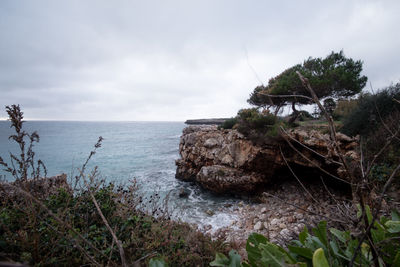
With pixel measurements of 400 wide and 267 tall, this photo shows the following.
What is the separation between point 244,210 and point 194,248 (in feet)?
17.5

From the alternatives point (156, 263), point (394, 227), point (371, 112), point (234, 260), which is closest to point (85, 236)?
point (156, 263)

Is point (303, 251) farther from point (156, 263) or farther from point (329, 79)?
point (329, 79)

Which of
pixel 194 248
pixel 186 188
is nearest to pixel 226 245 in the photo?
pixel 194 248

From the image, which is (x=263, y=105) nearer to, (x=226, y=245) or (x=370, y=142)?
(x=370, y=142)

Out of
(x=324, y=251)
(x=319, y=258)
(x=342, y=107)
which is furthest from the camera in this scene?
(x=342, y=107)

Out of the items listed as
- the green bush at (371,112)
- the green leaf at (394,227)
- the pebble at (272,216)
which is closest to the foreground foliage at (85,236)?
the green leaf at (394,227)

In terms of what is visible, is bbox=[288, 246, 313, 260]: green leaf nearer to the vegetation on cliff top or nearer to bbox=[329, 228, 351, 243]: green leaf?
the vegetation on cliff top

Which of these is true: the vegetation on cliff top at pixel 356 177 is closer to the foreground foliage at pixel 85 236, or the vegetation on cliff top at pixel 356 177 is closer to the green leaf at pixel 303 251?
the green leaf at pixel 303 251

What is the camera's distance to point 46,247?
1.75 m

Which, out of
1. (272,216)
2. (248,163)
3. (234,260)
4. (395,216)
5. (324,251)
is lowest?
(272,216)

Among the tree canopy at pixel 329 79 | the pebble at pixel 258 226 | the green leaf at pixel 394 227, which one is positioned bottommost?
the pebble at pixel 258 226

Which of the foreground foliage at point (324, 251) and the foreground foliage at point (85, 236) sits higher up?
the foreground foliage at point (324, 251)

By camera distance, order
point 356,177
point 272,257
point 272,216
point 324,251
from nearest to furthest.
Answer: point 272,257
point 324,251
point 356,177
point 272,216

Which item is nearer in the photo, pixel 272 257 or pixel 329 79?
pixel 272 257
